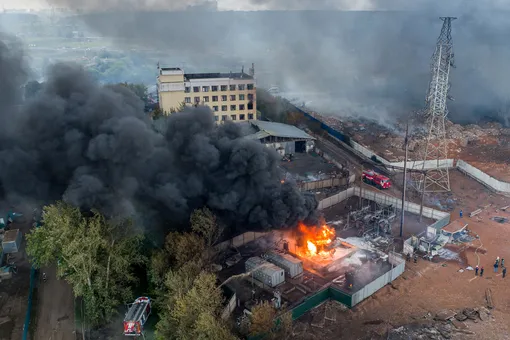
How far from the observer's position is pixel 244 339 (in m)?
18.9

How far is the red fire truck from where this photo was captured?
2078 centimetres

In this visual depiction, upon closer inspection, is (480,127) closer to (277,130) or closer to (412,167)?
(412,167)

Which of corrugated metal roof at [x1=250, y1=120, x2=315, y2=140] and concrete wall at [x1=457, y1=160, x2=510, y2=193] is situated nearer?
concrete wall at [x1=457, y1=160, x2=510, y2=193]

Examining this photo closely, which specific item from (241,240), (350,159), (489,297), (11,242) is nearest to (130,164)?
(241,240)

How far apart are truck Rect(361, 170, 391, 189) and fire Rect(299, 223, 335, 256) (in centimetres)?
1169

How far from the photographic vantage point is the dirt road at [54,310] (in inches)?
846

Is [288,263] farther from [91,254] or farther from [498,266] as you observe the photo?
[498,266]

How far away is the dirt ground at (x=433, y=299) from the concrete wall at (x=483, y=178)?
26.6ft

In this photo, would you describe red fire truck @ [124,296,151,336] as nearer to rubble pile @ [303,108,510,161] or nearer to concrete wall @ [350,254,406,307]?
concrete wall @ [350,254,406,307]

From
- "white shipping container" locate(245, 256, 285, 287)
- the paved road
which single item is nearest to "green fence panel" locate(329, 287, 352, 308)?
"white shipping container" locate(245, 256, 285, 287)

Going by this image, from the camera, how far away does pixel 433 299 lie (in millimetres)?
23031

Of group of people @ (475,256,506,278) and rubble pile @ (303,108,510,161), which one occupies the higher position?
rubble pile @ (303,108,510,161)

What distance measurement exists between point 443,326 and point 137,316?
1511 cm

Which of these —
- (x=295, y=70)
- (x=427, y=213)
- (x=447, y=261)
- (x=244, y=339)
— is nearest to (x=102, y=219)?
(x=244, y=339)
